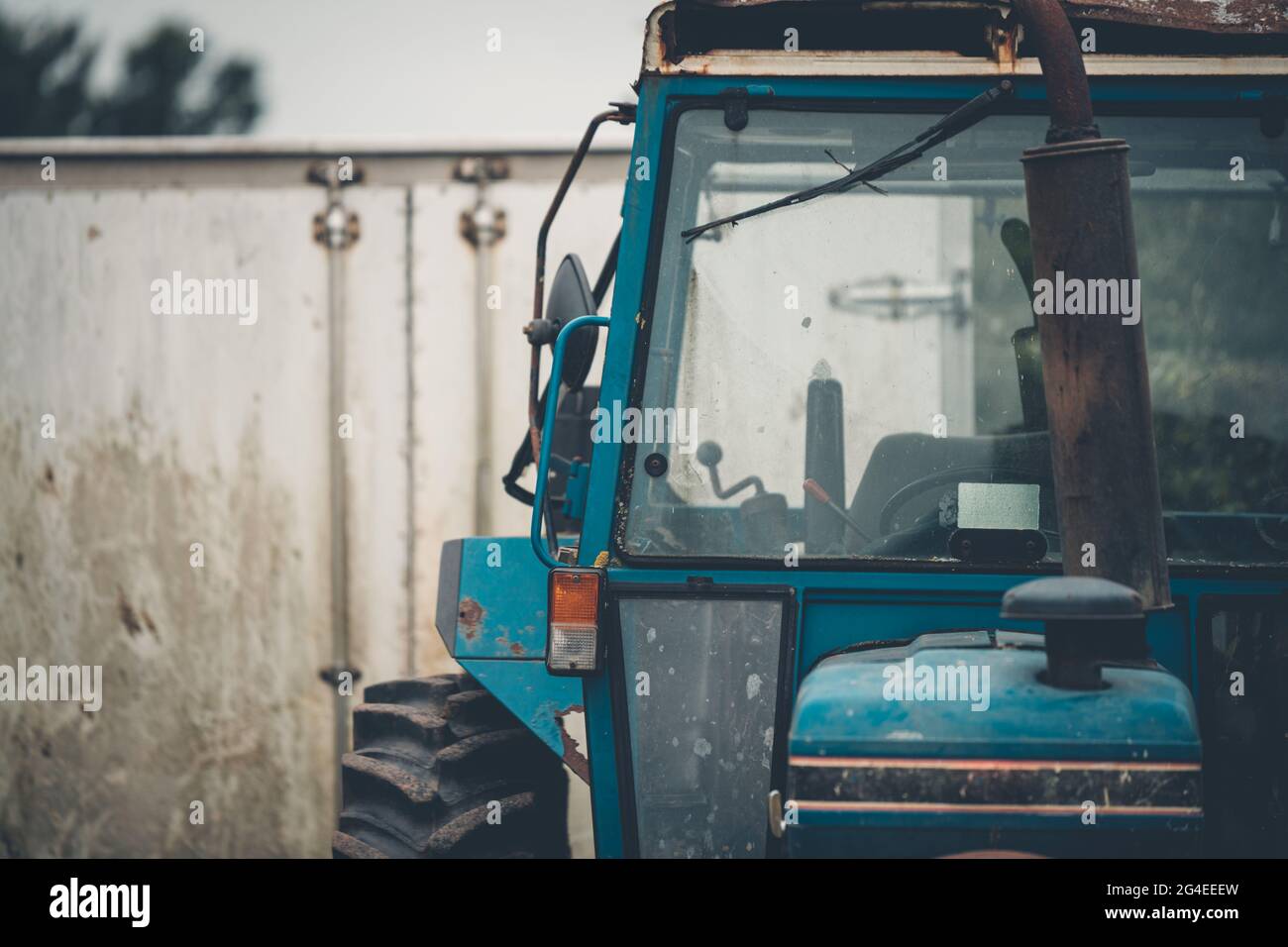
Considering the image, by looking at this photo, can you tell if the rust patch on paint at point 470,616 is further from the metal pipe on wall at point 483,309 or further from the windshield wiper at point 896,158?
the metal pipe on wall at point 483,309

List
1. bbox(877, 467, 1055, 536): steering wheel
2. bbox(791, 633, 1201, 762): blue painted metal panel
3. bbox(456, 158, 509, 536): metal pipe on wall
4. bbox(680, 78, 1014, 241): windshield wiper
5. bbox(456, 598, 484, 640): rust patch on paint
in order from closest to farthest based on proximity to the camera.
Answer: bbox(791, 633, 1201, 762): blue painted metal panel → bbox(680, 78, 1014, 241): windshield wiper → bbox(877, 467, 1055, 536): steering wheel → bbox(456, 598, 484, 640): rust patch on paint → bbox(456, 158, 509, 536): metal pipe on wall

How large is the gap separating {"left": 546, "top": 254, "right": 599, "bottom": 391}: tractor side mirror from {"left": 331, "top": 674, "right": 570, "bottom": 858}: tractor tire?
0.78 m

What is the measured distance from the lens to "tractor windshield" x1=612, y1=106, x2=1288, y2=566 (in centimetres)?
247

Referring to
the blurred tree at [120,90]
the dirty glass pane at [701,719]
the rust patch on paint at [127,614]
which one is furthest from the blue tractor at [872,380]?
the blurred tree at [120,90]

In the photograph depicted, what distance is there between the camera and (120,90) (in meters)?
20.4

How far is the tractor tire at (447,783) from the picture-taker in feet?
8.86

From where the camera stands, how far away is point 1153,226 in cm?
254

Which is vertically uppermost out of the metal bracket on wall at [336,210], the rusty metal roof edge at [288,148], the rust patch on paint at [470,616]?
the rusty metal roof edge at [288,148]

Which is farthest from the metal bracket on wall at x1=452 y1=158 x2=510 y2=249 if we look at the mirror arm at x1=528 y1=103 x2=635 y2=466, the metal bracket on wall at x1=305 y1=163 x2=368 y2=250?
the mirror arm at x1=528 y1=103 x2=635 y2=466

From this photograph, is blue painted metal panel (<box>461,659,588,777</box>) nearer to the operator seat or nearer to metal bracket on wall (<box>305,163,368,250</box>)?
the operator seat

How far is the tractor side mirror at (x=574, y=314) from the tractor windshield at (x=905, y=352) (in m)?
0.11

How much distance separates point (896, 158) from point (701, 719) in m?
1.10

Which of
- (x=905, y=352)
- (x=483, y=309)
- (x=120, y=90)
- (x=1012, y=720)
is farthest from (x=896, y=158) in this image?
(x=120, y=90)
